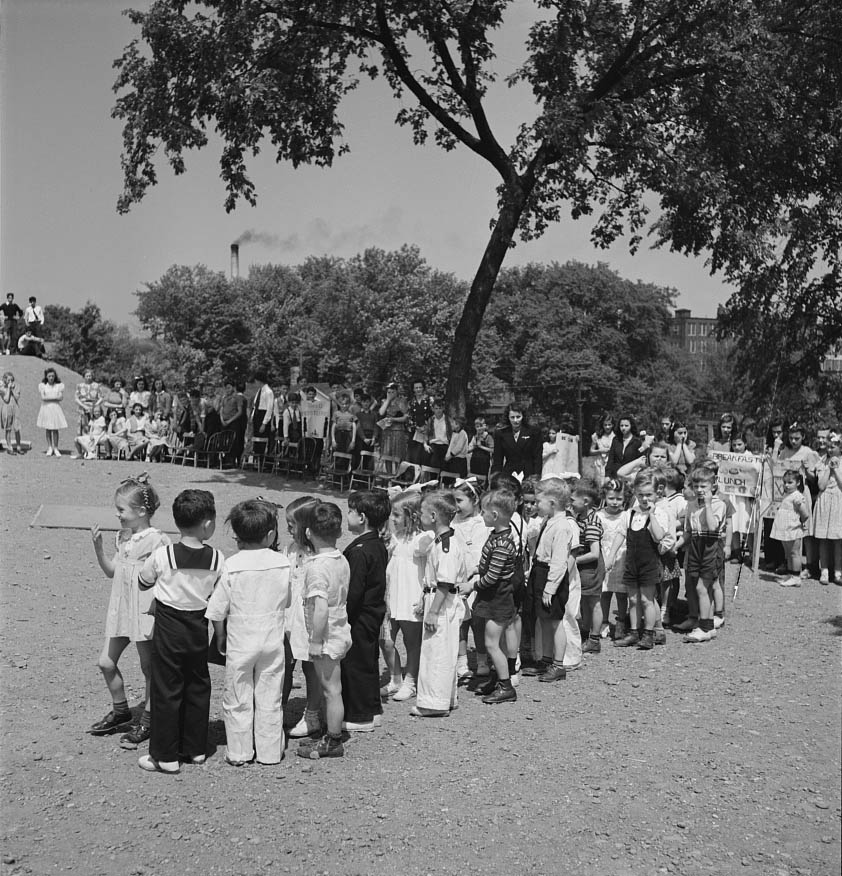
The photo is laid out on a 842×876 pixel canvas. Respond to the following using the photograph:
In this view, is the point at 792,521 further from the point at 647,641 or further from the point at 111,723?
the point at 111,723

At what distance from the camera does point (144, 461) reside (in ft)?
65.6

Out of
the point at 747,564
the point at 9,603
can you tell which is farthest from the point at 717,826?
the point at 747,564

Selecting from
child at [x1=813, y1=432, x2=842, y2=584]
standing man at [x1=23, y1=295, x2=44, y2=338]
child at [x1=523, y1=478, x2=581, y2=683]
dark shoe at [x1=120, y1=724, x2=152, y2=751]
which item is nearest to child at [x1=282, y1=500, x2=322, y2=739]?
dark shoe at [x1=120, y1=724, x2=152, y2=751]

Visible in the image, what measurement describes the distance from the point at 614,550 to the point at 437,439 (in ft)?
22.3

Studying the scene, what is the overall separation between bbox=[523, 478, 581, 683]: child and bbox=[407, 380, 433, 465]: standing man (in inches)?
308

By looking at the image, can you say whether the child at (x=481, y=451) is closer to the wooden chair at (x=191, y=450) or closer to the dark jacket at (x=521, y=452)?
the dark jacket at (x=521, y=452)

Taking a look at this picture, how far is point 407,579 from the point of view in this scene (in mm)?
7121

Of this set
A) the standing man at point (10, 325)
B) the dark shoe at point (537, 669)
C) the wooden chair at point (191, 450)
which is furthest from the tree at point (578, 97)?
the standing man at point (10, 325)

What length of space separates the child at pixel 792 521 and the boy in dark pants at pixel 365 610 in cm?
694

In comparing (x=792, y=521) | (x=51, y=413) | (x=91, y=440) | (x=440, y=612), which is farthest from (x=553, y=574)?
(x=51, y=413)

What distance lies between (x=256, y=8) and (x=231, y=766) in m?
13.4

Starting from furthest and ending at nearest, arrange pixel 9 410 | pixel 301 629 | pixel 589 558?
1. pixel 9 410
2. pixel 589 558
3. pixel 301 629

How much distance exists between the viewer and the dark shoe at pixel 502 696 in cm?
714

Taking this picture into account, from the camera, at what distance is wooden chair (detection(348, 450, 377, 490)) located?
1655 centimetres
